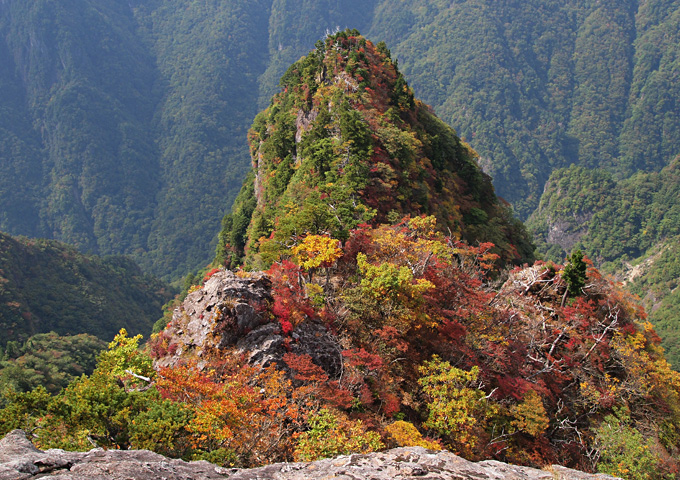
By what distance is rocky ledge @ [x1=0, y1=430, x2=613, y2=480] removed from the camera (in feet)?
26.0

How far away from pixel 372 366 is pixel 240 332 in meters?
5.15

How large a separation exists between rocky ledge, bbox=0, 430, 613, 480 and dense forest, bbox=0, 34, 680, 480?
2.18 metres

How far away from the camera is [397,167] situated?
128 feet

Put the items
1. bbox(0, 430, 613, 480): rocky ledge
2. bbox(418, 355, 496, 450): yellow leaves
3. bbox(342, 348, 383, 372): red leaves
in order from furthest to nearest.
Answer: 1. bbox(342, 348, 383, 372): red leaves
2. bbox(418, 355, 496, 450): yellow leaves
3. bbox(0, 430, 613, 480): rocky ledge

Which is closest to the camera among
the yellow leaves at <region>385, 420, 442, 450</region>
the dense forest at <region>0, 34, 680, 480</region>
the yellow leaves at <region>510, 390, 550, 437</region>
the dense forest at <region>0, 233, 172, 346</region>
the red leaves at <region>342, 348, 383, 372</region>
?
the dense forest at <region>0, 34, 680, 480</region>

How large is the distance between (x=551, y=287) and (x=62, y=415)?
26.0 meters

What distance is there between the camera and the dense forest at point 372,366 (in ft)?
40.4

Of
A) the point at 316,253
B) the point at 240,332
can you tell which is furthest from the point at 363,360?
the point at 316,253

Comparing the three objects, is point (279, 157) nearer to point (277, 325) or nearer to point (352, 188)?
point (352, 188)

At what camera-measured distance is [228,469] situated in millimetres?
9516

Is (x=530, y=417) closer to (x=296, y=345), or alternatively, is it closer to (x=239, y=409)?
(x=296, y=345)

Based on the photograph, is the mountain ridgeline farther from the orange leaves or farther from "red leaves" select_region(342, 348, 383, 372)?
the orange leaves

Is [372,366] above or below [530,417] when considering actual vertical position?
above

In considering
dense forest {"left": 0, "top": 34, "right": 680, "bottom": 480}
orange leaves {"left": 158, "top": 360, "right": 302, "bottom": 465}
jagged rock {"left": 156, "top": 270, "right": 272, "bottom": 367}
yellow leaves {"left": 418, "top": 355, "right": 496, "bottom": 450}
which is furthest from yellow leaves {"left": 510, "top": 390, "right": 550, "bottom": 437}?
jagged rock {"left": 156, "top": 270, "right": 272, "bottom": 367}
